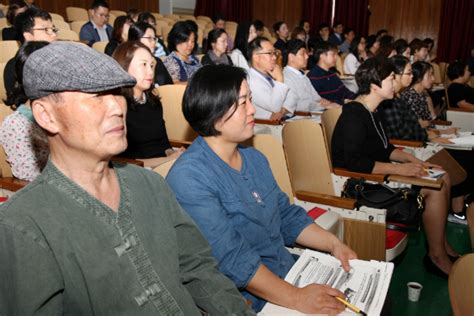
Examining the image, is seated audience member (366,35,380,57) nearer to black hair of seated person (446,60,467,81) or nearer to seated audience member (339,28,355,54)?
seated audience member (339,28,355,54)

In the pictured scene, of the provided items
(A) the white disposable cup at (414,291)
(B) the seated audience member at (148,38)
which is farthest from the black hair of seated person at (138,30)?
(A) the white disposable cup at (414,291)

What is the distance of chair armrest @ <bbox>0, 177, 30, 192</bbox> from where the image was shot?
81.0 inches

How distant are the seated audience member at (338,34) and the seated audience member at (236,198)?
8302 millimetres

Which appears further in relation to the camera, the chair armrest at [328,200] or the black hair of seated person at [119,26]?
the black hair of seated person at [119,26]

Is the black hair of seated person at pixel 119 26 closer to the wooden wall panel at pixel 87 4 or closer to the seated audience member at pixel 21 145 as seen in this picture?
the seated audience member at pixel 21 145

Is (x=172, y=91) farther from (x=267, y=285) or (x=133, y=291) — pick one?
(x=133, y=291)

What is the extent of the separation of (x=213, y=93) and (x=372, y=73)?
1.66 metres

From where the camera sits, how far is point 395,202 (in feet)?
7.84

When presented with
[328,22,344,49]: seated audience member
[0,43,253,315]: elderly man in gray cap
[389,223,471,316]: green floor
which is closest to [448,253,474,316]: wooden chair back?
[0,43,253,315]: elderly man in gray cap

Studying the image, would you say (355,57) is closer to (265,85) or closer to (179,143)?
(265,85)

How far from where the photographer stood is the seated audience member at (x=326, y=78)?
16.3ft

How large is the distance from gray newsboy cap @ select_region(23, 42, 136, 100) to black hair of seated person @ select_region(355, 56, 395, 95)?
219 cm

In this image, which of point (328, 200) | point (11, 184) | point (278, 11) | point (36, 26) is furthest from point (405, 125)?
point (278, 11)

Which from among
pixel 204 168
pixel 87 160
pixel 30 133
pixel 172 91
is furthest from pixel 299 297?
pixel 172 91
